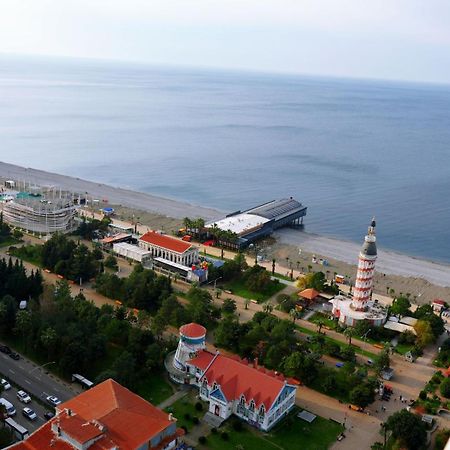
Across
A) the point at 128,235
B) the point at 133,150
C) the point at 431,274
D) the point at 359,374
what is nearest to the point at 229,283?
the point at 128,235

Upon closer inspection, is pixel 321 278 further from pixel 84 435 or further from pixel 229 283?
pixel 84 435

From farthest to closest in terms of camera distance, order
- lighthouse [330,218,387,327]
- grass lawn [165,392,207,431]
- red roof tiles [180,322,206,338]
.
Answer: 1. lighthouse [330,218,387,327]
2. red roof tiles [180,322,206,338]
3. grass lawn [165,392,207,431]

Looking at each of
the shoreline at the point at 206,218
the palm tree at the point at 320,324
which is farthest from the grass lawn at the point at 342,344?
the shoreline at the point at 206,218

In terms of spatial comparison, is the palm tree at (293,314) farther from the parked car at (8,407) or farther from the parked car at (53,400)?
the parked car at (8,407)

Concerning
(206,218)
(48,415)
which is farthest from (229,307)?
(206,218)

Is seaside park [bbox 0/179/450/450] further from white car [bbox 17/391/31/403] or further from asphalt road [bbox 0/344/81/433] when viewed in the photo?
white car [bbox 17/391/31/403]

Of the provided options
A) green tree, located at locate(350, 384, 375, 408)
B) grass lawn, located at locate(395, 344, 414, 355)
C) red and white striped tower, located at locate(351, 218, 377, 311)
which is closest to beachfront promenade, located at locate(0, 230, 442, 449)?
green tree, located at locate(350, 384, 375, 408)
